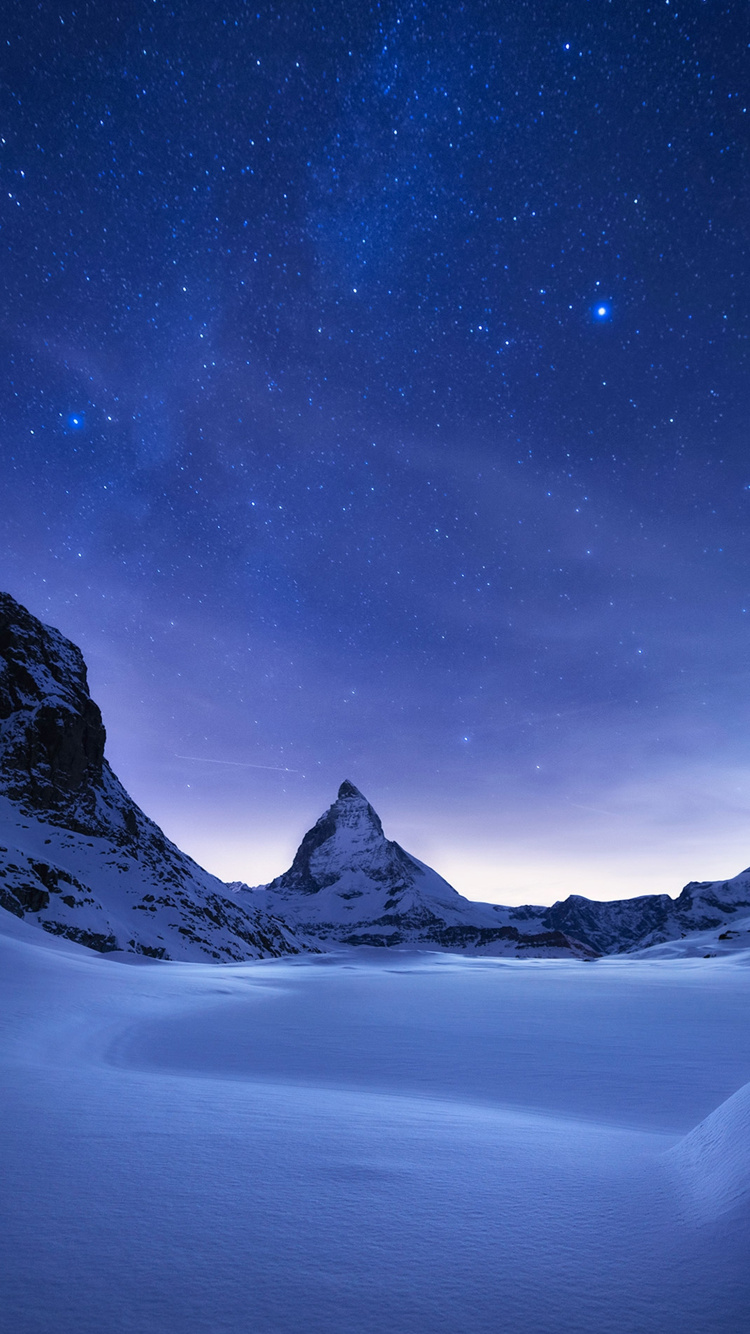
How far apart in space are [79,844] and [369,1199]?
10901 centimetres

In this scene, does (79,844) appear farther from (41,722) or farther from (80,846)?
(41,722)

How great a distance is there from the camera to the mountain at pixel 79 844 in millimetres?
74438

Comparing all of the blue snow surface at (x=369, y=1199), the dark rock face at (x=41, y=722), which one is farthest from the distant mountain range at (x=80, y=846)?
the blue snow surface at (x=369, y=1199)

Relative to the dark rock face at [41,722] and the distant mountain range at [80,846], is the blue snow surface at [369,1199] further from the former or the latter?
the dark rock face at [41,722]

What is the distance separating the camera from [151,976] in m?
15.8

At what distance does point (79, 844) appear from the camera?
9688 cm

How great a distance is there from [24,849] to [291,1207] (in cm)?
10153

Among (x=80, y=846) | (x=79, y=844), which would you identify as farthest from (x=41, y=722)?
(x=80, y=846)

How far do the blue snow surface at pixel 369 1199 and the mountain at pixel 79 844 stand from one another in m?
74.7

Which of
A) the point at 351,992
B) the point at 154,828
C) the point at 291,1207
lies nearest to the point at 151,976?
the point at 351,992

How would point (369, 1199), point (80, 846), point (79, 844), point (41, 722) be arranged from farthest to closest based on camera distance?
1. point (41, 722)
2. point (79, 844)
3. point (80, 846)
4. point (369, 1199)

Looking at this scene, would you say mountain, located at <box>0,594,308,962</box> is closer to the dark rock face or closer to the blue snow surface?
the dark rock face

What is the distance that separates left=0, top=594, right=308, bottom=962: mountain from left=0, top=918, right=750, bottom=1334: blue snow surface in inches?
2941

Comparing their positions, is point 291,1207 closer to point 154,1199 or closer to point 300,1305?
point 154,1199
